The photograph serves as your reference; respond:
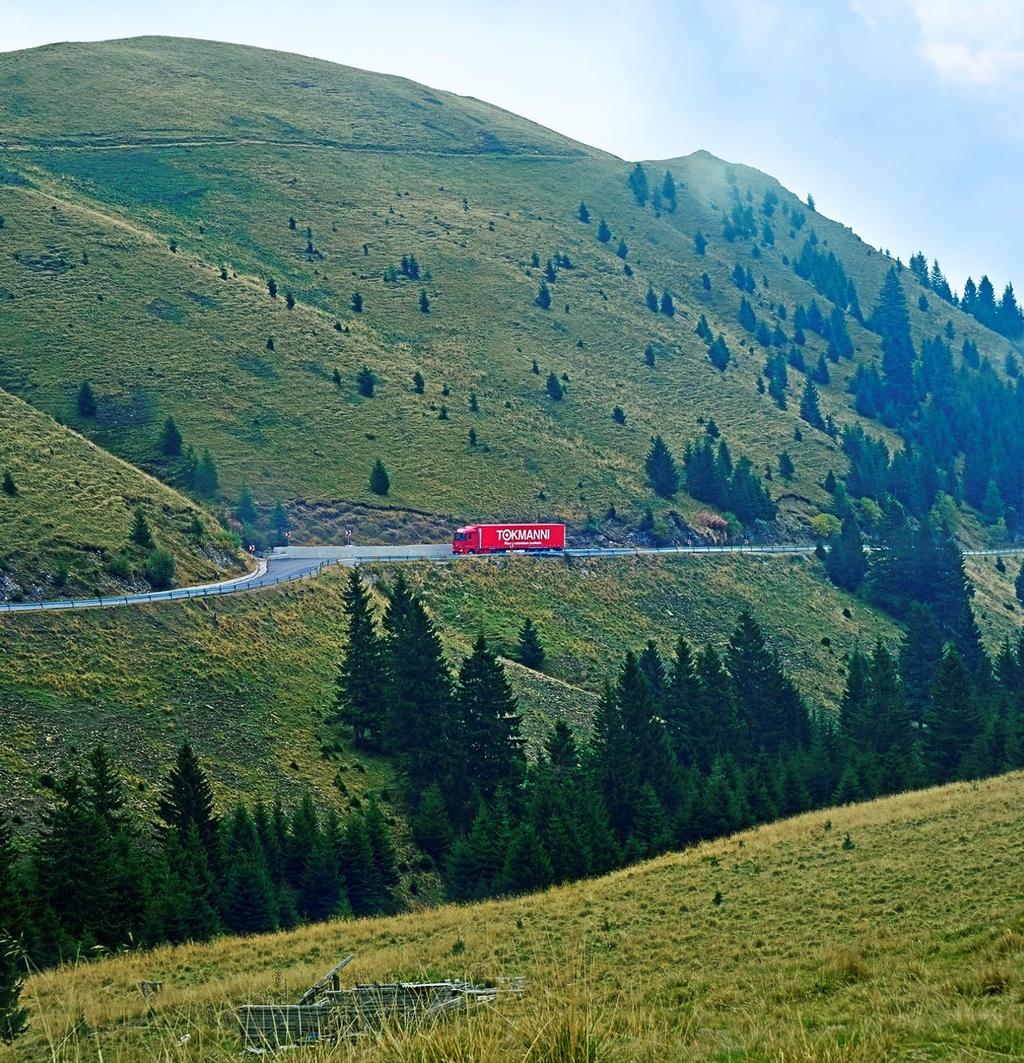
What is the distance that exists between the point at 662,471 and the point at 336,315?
45204mm

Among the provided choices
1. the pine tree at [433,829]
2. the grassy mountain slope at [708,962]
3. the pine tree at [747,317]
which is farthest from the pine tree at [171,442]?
the pine tree at [747,317]

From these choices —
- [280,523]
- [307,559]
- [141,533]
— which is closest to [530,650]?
[307,559]

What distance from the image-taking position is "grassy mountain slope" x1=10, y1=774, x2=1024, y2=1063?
29.2ft

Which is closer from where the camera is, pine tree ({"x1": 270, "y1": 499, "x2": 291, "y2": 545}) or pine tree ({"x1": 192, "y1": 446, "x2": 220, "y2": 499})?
pine tree ({"x1": 192, "y1": 446, "x2": 220, "y2": 499})

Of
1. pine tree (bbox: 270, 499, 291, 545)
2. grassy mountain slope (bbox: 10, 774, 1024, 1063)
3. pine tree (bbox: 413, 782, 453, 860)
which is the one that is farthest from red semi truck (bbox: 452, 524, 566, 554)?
grassy mountain slope (bbox: 10, 774, 1024, 1063)

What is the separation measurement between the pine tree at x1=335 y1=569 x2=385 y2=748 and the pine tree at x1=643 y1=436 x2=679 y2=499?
205 ft

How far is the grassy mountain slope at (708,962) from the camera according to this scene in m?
8.90

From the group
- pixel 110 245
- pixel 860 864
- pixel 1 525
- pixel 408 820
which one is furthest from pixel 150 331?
pixel 860 864

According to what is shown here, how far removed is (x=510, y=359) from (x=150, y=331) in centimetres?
4394

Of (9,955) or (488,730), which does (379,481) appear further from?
(9,955)

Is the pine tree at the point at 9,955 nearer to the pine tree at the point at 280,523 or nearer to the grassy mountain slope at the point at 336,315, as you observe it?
the pine tree at the point at 280,523

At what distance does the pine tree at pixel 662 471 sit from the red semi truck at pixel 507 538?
2370 centimetres

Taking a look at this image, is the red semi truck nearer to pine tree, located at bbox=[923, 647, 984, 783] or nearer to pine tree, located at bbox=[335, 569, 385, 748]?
pine tree, located at bbox=[335, 569, 385, 748]

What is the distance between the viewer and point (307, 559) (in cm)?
8725
